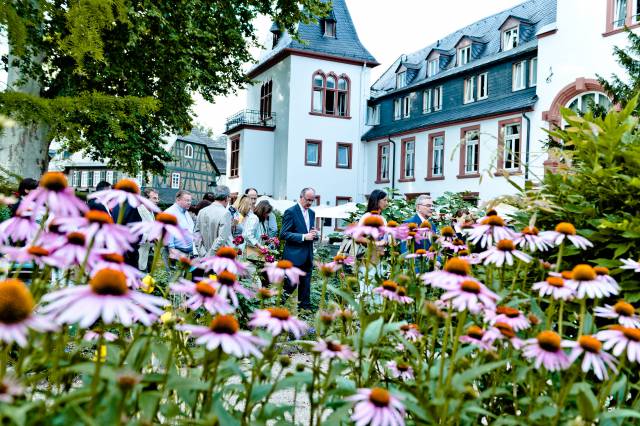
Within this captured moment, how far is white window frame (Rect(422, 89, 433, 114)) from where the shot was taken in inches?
1163

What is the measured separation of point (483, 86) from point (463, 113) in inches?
55.5

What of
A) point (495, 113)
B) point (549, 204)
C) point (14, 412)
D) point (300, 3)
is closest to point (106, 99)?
point (549, 204)

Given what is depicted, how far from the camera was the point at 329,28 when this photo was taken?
32.7 metres

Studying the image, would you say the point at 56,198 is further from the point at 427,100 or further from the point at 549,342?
the point at 427,100

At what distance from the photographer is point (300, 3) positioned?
1513cm

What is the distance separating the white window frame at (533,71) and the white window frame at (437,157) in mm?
5325

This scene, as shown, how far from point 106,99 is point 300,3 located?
473 inches

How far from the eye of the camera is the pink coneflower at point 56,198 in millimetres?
1299

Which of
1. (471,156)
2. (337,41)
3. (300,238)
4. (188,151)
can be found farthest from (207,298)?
(188,151)

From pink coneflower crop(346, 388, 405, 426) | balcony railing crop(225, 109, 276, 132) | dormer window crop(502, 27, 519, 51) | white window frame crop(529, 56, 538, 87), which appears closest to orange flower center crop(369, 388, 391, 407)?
pink coneflower crop(346, 388, 405, 426)

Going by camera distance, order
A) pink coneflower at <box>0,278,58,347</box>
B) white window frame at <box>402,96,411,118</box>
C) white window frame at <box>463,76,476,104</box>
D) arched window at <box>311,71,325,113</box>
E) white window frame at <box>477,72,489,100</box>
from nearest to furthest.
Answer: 1. pink coneflower at <box>0,278,58,347</box>
2. white window frame at <box>477,72,489,100</box>
3. white window frame at <box>463,76,476,104</box>
4. white window frame at <box>402,96,411,118</box>
5. arched window at <box>311,71,325,113</box>

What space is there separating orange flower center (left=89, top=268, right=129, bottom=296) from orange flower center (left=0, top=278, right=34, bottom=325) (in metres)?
0.15

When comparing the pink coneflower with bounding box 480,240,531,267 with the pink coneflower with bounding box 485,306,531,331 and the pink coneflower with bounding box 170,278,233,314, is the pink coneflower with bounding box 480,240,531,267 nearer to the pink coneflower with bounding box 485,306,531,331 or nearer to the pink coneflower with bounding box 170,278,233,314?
the pink coneflower with bounding box 485,306,531,331

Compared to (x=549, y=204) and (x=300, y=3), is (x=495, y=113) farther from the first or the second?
(x=549, y=204)
